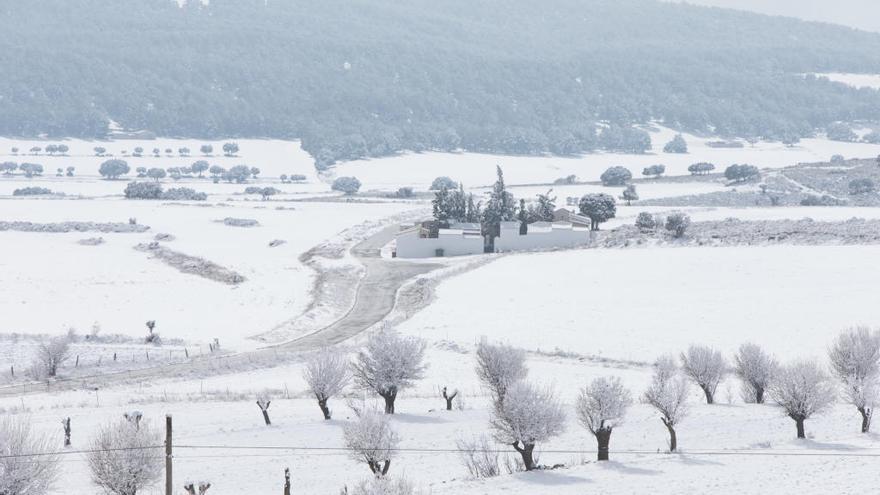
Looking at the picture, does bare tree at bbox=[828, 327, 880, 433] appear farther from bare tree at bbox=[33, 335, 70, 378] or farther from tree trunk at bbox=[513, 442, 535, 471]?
bare tree at bbox=[33, 335, 70, 378]

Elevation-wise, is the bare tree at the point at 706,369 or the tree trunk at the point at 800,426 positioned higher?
the bare tree at the point at 706,369

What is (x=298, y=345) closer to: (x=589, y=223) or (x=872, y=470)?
(x=872, y=470)

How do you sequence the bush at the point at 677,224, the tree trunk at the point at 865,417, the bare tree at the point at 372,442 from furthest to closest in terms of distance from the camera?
1. the bush at the point at 677,224
2. the tree trunk at the point at 865,417
3. the bare tree at the point at 372,442

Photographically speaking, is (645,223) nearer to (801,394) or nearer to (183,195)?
(801,394)

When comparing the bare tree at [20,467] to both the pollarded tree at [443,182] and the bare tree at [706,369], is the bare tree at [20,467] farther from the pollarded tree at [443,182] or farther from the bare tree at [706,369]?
the pollarded tree at [443,182]

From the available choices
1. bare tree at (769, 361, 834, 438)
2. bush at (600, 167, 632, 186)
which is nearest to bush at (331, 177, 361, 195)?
bush at (600, 167, 632, 186)

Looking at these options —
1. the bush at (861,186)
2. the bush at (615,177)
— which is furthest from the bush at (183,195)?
the bush at (861,186)
